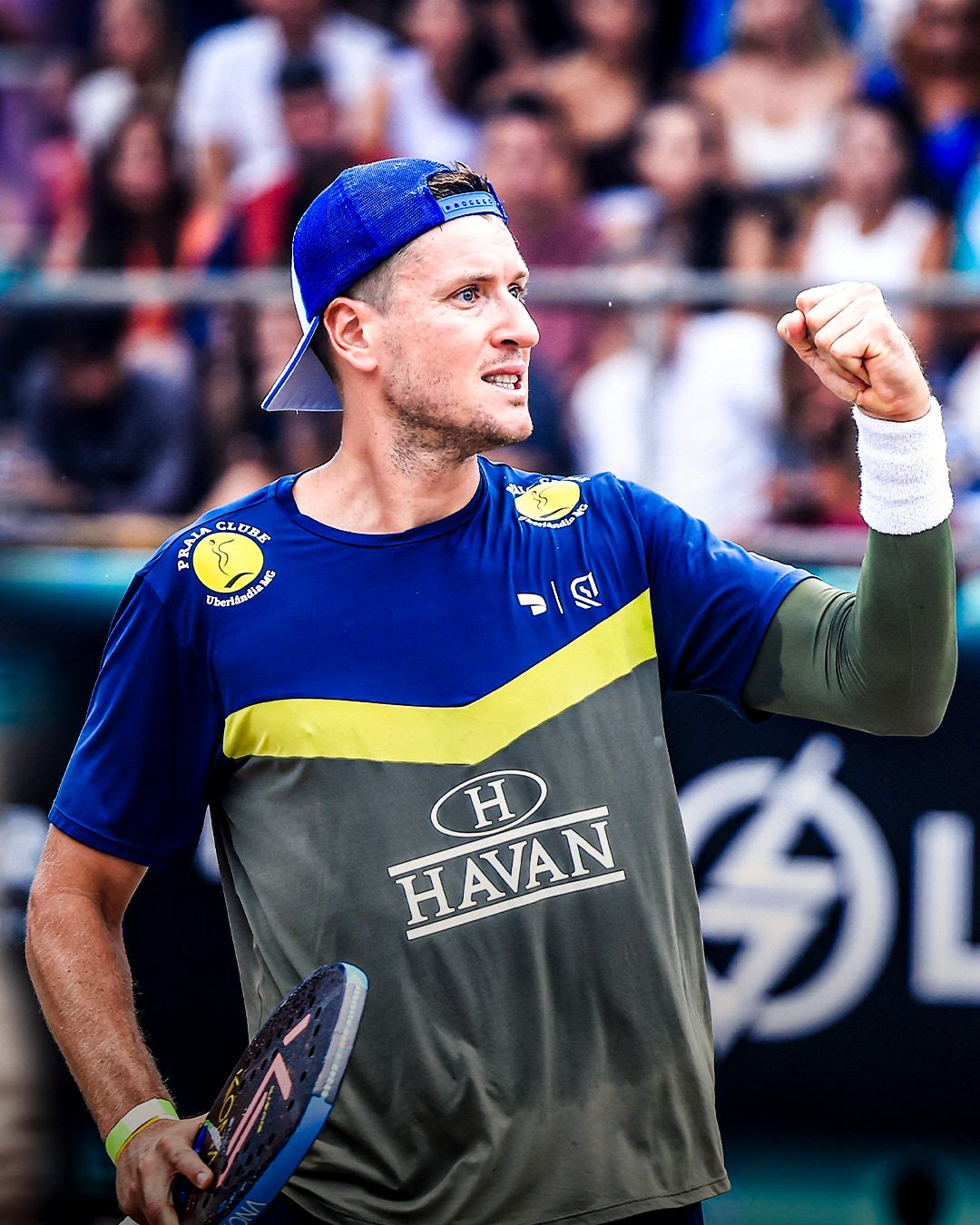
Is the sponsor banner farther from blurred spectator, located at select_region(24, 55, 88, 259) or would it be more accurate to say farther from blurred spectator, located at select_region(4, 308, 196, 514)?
blurred spectator, located at select_region(24, 55, 88, 259)

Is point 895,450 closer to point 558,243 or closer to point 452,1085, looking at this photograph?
Answer: point 452,1085

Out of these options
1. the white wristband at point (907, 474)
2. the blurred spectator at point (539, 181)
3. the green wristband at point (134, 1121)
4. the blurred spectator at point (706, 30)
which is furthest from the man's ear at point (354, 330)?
the blurred spectator at point (706, 30)

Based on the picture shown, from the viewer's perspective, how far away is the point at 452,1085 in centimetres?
241

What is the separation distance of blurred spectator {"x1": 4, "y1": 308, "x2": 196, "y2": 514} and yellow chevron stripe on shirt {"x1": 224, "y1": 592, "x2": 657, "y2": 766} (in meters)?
2.56

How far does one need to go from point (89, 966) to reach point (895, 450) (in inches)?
58.4

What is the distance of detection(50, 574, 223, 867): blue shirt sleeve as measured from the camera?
8.28ft

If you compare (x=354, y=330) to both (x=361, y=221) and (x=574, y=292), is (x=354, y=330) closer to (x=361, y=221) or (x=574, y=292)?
(x=361, y=221)

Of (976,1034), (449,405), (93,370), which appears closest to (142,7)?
(93,370)

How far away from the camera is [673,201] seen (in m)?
5.67

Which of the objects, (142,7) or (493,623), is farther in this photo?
(142,7)

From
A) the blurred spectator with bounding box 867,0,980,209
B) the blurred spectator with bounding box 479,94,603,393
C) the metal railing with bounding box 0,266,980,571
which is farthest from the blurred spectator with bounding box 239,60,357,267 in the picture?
the blurred spectator with bounding box 867,0,980,209

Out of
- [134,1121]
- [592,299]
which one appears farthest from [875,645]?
[592,299]

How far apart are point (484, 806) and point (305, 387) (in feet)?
2.80

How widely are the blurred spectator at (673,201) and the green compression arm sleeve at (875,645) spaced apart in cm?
333
